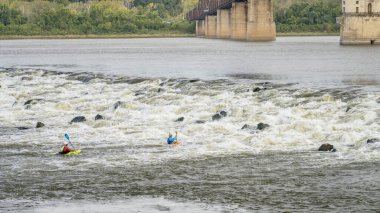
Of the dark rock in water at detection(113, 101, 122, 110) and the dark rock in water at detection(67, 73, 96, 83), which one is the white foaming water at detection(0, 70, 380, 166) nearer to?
the dark rock in water at detection(113, 101, 122, 110)

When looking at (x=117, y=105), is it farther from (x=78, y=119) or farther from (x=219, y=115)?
(x=219, y=115)

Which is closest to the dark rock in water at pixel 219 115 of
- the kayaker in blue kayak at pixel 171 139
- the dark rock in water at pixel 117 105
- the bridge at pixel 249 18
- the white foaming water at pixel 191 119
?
the white foaming water at pixel 191 119

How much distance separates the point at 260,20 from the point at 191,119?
396 feet

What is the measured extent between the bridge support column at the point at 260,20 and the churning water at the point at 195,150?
10373cm

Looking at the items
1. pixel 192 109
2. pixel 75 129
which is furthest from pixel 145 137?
pixel 192 109

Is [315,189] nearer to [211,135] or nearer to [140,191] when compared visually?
[140,191]

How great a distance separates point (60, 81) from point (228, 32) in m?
145

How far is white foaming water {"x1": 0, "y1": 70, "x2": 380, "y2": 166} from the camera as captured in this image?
26641 mm

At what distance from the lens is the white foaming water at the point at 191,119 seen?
2664cm

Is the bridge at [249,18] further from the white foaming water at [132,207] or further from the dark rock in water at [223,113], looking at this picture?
the white foaming water at [132,207]

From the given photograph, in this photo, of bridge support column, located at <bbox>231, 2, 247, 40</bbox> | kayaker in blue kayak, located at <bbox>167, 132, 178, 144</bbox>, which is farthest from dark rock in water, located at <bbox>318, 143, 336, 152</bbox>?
bridge support column, located at <bbox>231, 2, 247, 40</bbox>

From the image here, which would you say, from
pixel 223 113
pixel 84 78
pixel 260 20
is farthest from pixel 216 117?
pixel 260 20

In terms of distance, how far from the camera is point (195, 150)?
26.4 metres

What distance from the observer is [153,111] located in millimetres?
37219
